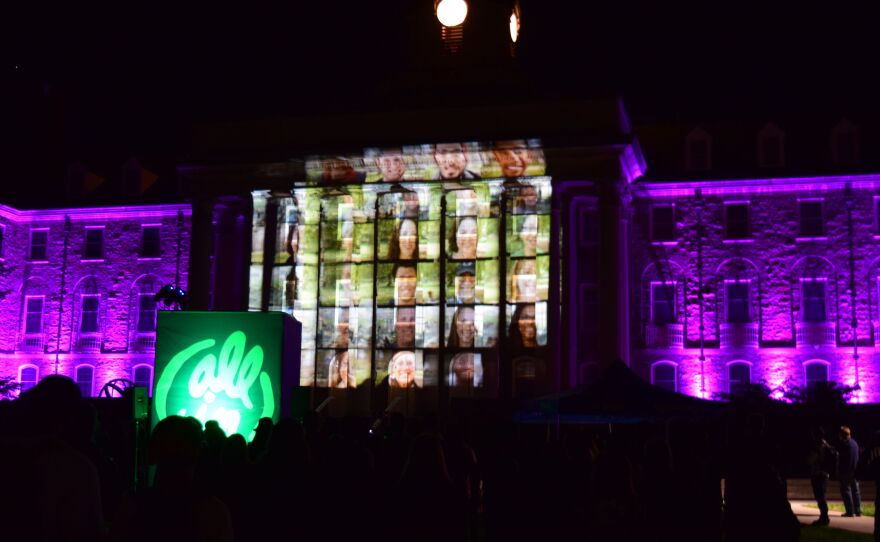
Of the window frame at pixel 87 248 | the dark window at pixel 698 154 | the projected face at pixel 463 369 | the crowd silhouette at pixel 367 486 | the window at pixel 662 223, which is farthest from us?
the window frame at pixel 87 248

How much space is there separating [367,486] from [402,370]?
3528cm

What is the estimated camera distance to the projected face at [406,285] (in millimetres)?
44094

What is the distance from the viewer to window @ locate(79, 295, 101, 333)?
51.1 m

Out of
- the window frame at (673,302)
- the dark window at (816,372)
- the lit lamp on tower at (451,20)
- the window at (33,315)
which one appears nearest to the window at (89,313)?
the window at (33,315)

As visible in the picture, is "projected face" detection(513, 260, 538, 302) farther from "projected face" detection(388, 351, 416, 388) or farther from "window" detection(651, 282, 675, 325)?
"window" detection(651, 282, 675, 325)

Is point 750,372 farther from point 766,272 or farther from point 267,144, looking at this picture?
point 267,144

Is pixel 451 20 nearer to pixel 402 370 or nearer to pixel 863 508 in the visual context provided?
pixel 402 370

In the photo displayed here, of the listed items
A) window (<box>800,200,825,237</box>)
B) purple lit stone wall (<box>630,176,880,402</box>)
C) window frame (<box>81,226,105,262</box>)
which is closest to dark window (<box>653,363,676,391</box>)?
purple lit stone wall (<box>630,176,880,402</box>)

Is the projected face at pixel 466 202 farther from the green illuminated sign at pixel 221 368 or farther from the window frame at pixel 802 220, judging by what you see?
the green illuminated sign at pixel 221 368

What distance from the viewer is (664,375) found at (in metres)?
44.5

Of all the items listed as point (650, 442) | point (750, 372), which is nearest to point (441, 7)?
point (750, 372)

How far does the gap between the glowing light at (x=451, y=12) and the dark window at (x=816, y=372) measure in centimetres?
1936

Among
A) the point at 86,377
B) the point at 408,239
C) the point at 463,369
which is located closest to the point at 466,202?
the point at 408,239

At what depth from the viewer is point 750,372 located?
43656mm
